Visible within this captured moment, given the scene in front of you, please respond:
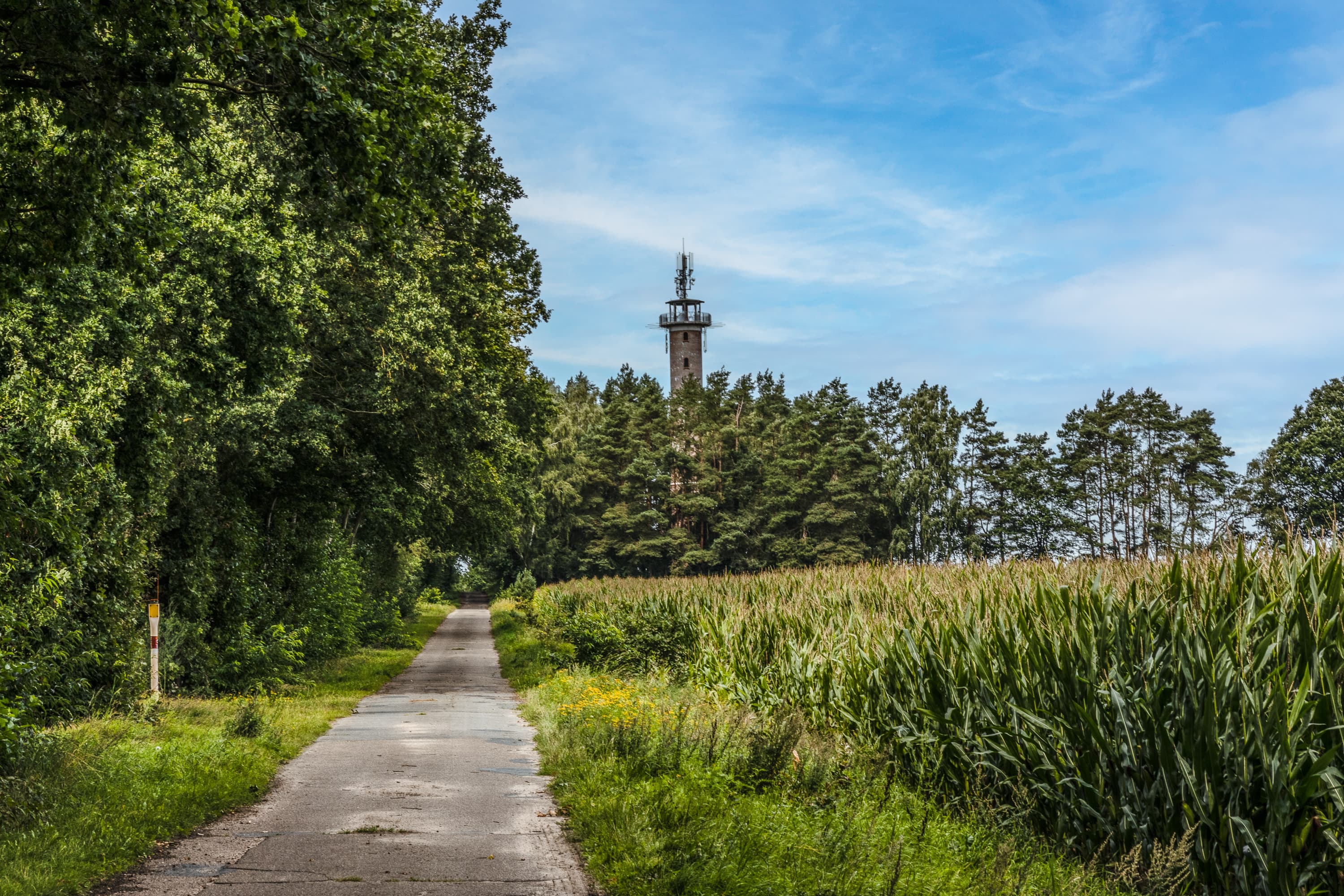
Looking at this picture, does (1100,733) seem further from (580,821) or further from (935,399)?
(935,399)

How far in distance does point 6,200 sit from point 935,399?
73453mm

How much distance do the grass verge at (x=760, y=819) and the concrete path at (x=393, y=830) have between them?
42 cm

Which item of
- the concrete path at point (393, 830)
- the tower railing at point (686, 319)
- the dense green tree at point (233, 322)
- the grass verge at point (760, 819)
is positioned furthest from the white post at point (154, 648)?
the tower railing at point (686, 319)

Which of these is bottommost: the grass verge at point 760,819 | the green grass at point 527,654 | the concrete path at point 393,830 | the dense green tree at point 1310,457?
the green grass at point 527,654

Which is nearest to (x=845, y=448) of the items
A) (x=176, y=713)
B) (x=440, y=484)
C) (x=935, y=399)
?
(x=935, y=399)

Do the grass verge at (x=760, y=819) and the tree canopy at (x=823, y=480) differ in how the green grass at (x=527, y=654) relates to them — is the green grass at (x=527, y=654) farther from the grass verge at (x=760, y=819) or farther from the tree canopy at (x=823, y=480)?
the tree canopy at (x=823, y=480)

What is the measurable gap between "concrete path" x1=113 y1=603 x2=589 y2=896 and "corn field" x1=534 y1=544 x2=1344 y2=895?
3180mm

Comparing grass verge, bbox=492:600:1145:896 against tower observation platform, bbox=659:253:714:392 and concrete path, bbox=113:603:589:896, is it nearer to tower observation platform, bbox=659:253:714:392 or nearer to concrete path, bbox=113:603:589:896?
concrete path, bbox=113:603:589:896

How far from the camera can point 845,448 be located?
255 ft

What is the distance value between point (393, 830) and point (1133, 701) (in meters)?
5.63

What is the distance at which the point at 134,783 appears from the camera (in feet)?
30.5

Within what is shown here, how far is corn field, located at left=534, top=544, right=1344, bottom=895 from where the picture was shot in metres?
6.36

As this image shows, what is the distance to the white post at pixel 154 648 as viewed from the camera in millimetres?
14477

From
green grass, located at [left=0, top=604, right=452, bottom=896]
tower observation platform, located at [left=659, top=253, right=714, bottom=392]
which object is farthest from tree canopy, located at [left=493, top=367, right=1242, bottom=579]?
green grass, located at [left=0, top=604, right=452, bottom=896]
